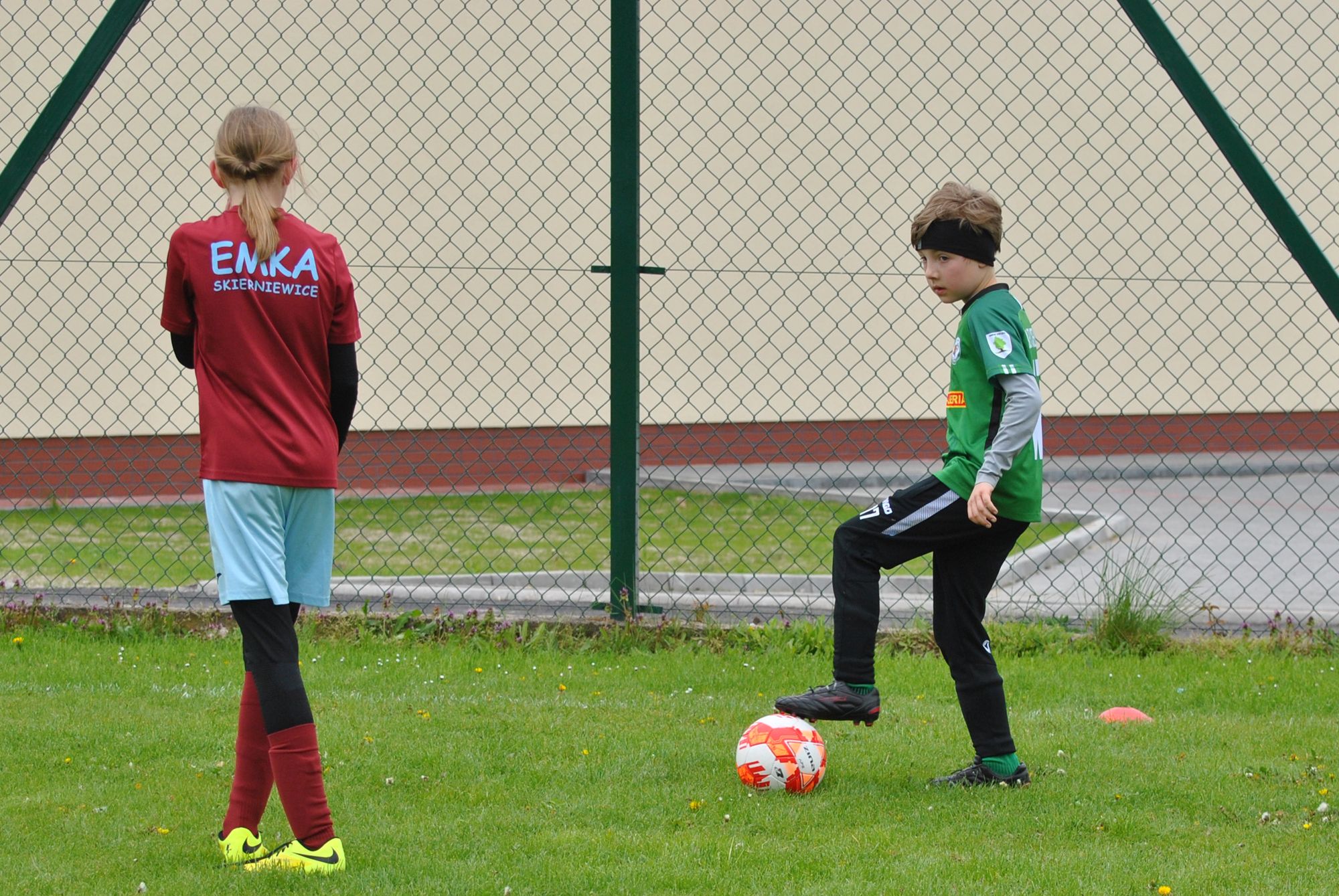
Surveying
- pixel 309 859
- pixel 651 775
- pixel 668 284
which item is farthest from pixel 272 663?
pixel 668 284

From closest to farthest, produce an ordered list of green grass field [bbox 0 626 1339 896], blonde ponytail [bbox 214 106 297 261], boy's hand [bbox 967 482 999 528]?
blonde ponytail [bbox 214 106 297 261]
green grass field [bbox 0 626 1339 896]
boy's hand [bbox 967 482 999 528]

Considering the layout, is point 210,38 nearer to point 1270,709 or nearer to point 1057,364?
point 1057,364

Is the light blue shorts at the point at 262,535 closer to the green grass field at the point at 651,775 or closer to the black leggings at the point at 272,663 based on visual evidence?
the black leggings at the point at 272,663

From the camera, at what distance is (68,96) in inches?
190

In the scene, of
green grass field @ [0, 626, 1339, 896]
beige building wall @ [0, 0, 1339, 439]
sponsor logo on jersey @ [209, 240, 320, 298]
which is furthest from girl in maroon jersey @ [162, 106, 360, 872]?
beige building wall @ [0, 0, 1339, 439]

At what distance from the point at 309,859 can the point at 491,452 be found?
25.9 ft

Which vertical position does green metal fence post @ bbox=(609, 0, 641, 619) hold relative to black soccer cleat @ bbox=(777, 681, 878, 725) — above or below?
above

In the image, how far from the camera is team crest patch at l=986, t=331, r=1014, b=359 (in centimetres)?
337

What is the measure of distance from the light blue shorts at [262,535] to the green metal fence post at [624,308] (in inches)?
84.4

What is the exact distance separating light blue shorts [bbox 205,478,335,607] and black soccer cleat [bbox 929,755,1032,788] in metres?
Answer: 1.71

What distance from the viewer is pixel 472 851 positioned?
3.02m

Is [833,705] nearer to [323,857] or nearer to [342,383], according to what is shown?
[323,857]

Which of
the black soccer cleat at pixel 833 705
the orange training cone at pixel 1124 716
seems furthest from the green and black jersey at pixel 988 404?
the orange training cone at pixel 1124 716

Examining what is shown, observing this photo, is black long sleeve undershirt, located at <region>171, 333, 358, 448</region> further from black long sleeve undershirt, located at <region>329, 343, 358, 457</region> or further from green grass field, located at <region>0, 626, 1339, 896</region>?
green grass field, located at <region>0, 626, 1339, 896</region>
